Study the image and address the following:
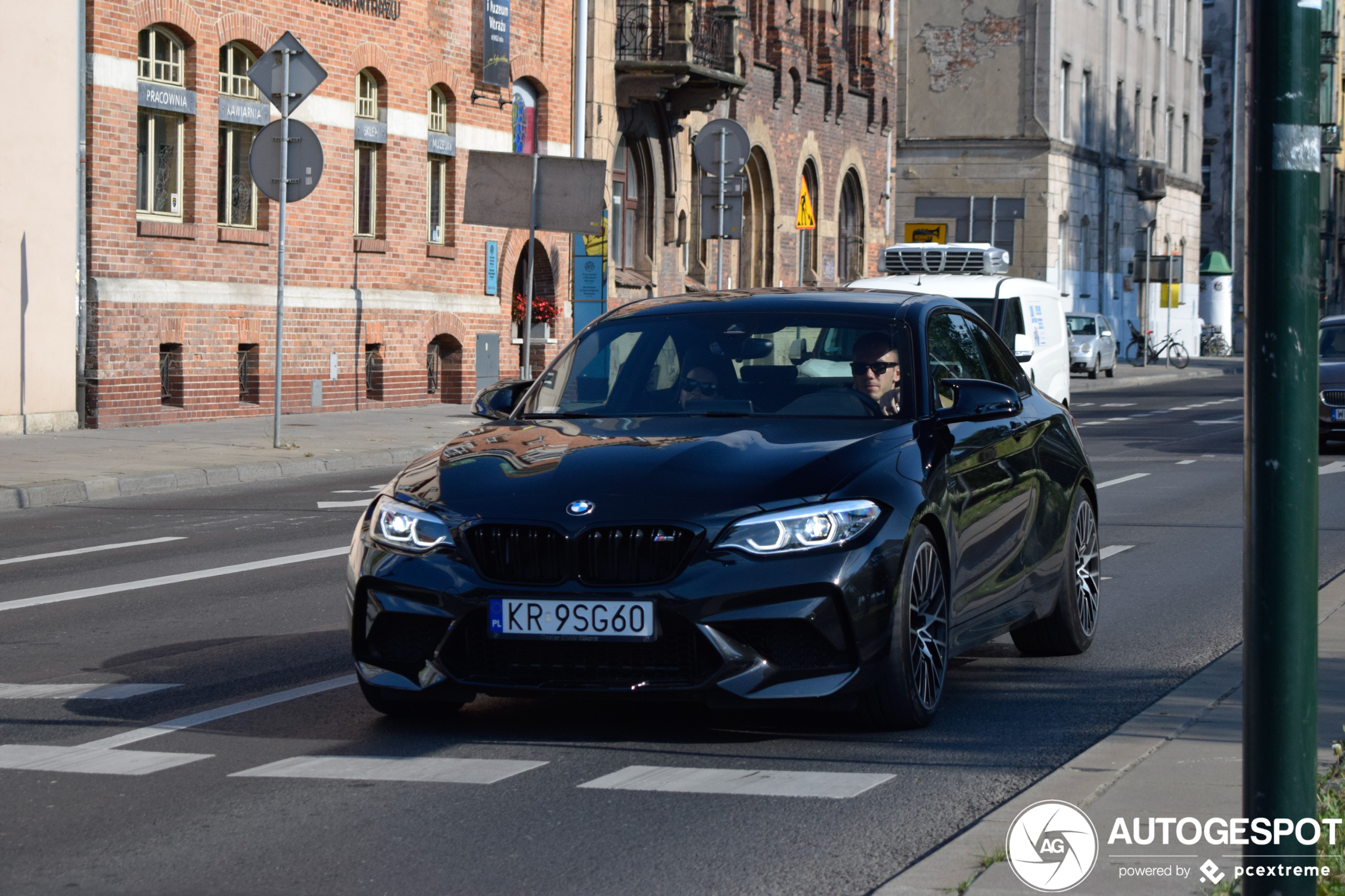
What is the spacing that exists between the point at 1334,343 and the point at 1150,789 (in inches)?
722

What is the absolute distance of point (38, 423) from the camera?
21.0 m

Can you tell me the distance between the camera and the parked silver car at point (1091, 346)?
49.5 m

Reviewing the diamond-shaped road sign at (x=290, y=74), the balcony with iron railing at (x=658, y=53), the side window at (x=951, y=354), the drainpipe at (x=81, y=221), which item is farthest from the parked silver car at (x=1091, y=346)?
the side window at (x=951, y=354)

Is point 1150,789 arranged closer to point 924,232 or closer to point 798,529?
point 798,529

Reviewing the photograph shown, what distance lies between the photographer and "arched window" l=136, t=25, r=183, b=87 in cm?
2286

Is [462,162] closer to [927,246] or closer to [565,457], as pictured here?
[927,246]

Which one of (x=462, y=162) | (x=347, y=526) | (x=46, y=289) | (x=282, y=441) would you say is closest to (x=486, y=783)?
(x=347, y=526)

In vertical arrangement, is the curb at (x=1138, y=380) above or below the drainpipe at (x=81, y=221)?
below

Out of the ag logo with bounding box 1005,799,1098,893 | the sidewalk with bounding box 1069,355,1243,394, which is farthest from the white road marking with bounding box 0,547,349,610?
the sidewalk with bounding box 1069,355,1243,394

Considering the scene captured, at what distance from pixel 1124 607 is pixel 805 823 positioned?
494 centimetres

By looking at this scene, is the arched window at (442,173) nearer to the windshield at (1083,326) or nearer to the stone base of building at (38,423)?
the stone base of building at (38,423)

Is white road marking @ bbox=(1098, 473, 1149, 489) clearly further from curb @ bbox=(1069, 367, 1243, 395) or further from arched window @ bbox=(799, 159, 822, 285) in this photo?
arched window @ bbox=(799, 159, 822, 285)

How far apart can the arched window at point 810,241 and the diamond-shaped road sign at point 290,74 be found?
2419cm

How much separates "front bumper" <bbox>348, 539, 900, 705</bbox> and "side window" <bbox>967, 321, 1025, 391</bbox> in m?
2.19
